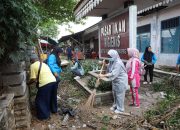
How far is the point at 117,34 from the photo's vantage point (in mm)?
7699

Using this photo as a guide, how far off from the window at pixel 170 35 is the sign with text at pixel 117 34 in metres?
4.75

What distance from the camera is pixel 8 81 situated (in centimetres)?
423

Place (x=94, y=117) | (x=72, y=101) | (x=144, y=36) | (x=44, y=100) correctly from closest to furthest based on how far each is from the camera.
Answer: (x=44, y=100)
(x=94, y=117)
(x=72, y=101)
(x=144, y=36)

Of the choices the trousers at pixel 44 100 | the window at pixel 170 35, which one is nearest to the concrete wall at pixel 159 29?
the window at pixel 170 35

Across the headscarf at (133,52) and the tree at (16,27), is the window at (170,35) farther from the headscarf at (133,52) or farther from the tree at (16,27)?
the tree at (16,27)

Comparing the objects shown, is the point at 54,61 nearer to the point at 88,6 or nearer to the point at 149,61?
the point at 88,6

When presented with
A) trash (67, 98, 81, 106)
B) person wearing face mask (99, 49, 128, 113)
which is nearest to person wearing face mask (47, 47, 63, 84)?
trash (67, 98, 81, 106)

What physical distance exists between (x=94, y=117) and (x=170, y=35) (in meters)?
8.58

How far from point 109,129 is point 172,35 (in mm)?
8939

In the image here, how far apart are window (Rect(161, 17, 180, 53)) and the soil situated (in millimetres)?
5400

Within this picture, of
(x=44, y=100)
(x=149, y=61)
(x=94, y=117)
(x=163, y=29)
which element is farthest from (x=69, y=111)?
(x=163, y=29)

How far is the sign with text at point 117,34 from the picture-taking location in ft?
22.8

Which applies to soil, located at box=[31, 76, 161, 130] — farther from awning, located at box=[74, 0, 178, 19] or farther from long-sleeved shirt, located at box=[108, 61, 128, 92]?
awning, located at box=[74, 0, 178, 19]

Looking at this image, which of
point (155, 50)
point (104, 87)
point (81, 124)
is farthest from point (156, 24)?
point (81, 124)
